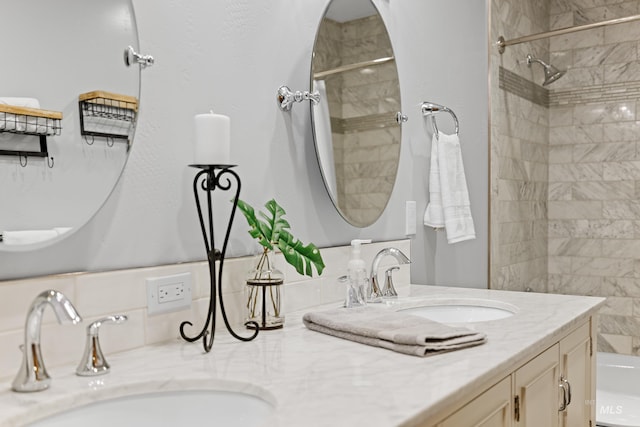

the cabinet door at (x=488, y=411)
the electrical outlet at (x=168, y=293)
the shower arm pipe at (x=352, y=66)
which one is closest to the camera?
the cabinet door at (x=488, y=411)

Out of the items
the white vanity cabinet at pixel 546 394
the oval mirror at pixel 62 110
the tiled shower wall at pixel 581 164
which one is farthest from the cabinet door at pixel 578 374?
the tiled shower wall at pixel 581 164

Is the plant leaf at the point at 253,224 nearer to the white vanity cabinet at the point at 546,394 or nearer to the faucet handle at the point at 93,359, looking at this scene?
the faucet handle at the point at 93,359

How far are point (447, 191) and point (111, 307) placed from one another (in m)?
1.46

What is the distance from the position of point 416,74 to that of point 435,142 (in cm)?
27

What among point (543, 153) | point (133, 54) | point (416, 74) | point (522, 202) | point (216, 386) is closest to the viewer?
point (216, 386)

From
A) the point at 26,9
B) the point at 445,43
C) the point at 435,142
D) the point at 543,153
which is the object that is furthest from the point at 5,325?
the point at 543,153

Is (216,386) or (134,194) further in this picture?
(134,194)

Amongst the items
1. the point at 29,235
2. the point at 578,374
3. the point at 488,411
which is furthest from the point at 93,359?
the point at 578,374

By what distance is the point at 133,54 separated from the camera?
1208mm

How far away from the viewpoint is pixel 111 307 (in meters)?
1.15

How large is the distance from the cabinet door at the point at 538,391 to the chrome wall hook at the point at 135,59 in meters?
0.99

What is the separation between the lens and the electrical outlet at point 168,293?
4.05ft

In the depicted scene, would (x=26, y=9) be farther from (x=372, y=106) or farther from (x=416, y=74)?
(x=416, y=74)

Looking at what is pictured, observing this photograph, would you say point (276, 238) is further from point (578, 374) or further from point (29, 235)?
point (578, 374)
